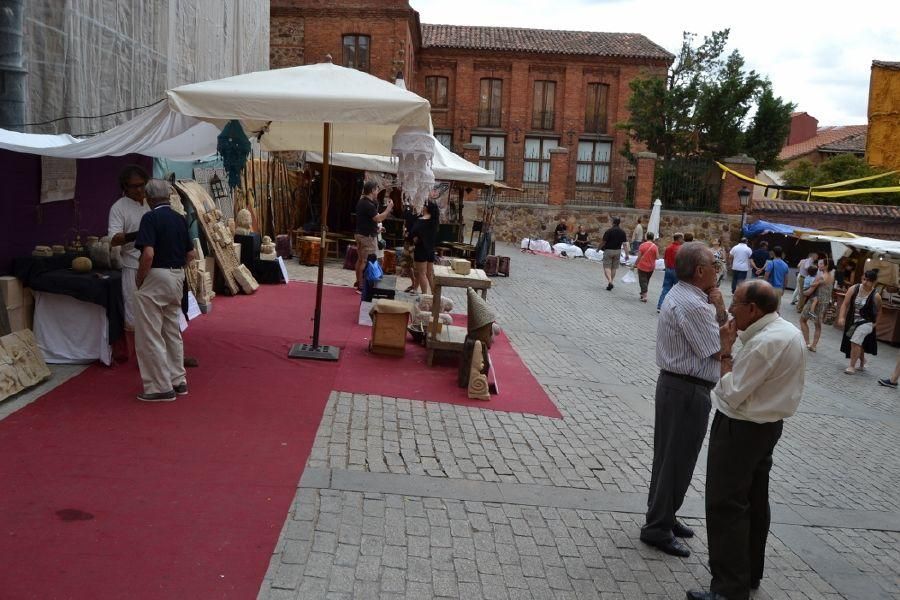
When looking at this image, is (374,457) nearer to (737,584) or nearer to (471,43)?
(737,584)

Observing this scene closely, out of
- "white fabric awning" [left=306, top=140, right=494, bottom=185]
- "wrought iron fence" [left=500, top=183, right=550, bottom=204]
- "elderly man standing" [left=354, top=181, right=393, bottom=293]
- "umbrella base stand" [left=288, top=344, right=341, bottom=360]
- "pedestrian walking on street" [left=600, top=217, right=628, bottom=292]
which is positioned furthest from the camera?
"wrought iron fence" [left=500, top=183, right=550, bottom=204]

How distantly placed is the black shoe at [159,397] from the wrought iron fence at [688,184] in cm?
2582

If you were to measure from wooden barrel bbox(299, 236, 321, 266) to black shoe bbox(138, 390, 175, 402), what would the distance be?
1020 cm

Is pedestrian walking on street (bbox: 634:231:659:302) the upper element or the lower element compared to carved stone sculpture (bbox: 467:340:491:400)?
upper

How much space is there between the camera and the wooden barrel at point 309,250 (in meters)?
16.5

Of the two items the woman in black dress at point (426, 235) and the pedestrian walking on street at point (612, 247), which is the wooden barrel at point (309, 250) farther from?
the pedestrian walking on street at point (612, 247)

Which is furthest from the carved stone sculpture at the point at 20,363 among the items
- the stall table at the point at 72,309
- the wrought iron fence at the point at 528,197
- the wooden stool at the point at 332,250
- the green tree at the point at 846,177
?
the green tree at the point at 846,177

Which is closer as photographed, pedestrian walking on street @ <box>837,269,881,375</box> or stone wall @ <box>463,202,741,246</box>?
pedestrian walking on street @ <box>837,269,881,375</box>

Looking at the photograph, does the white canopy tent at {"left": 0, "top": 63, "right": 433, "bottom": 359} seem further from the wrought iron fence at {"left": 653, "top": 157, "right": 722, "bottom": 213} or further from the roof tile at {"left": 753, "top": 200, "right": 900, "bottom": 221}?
the wrought iron fence at {"left": 653, "top": 157, "right": 722, "bottom": 213}

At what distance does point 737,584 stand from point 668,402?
1.05 metres

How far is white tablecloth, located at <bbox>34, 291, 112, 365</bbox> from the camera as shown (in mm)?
7070

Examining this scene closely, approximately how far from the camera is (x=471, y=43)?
38.9 metres

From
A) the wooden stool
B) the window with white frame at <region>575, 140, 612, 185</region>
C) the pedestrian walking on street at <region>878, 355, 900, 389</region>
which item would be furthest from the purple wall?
the window with white frame at <region>575, 140, 612, 185</region>

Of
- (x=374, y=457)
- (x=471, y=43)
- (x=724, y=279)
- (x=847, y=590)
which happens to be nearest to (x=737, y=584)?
(x=847, y=590)
